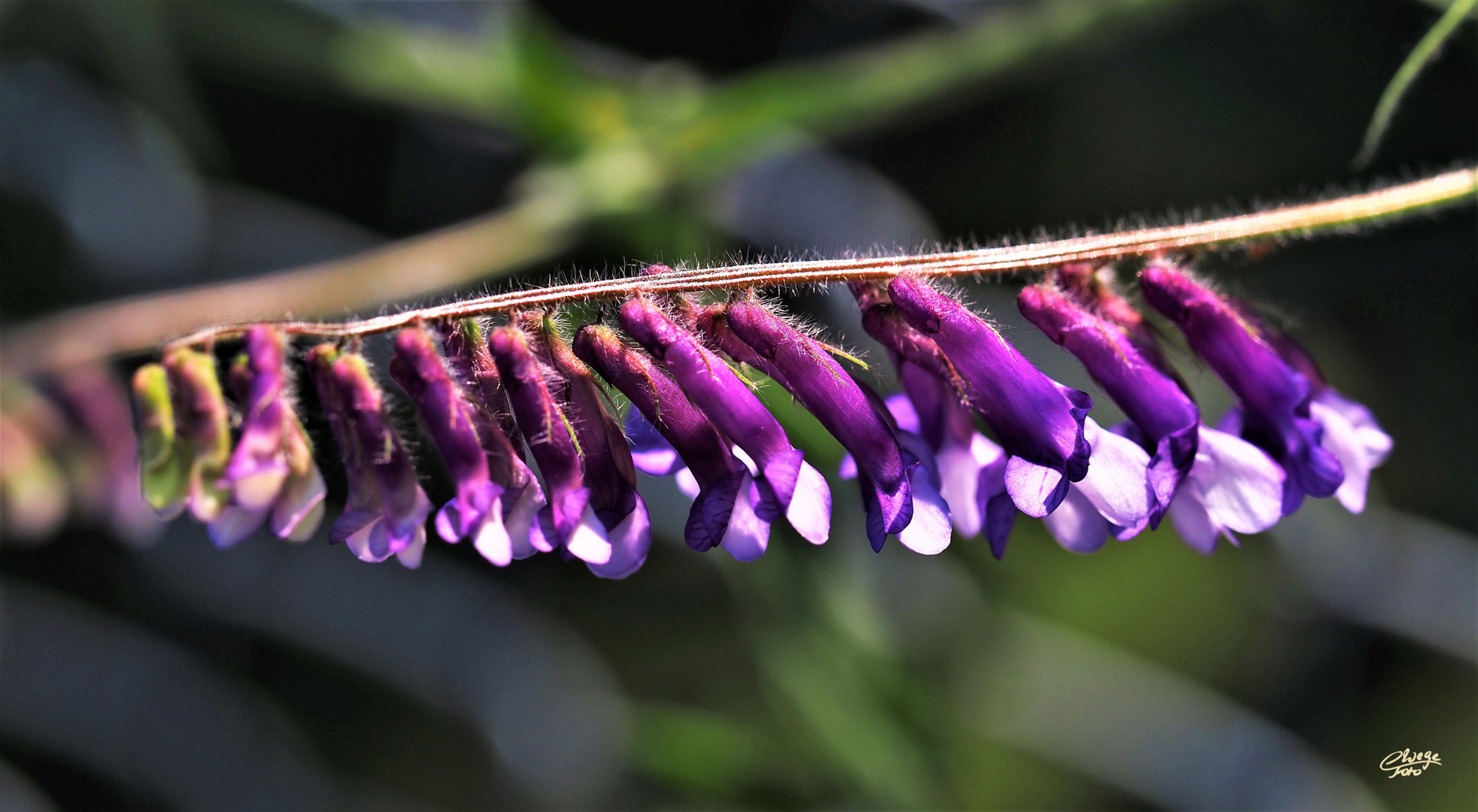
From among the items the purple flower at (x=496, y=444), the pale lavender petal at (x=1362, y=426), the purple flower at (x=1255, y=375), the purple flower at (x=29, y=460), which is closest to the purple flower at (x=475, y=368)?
the purple flower at (x=496, y=444)

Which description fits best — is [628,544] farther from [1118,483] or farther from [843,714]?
[843,714]

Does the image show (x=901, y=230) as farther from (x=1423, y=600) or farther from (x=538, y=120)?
(x=1423, y=600)

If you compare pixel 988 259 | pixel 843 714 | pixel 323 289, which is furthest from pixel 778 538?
pixel 988 259

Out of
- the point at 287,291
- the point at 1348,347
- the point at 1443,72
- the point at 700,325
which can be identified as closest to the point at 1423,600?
the point at 1348,347

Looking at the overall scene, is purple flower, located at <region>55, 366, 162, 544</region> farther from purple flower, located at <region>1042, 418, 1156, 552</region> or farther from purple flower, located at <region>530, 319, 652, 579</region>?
purple flower, located at <region>1042, 418, 1156, 552</region>

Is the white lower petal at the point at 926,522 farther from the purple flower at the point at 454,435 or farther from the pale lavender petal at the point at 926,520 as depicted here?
the purple flower at the point at 454,435
